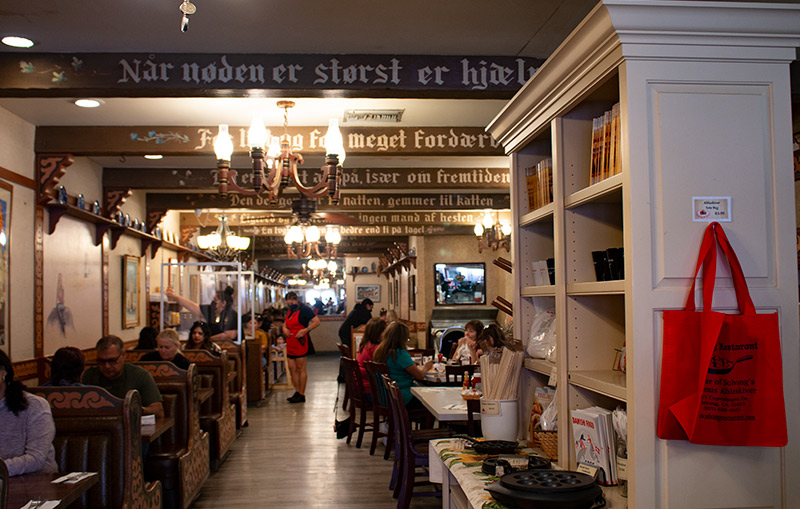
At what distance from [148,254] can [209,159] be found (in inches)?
138

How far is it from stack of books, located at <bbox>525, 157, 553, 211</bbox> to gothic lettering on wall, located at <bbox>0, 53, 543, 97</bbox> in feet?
4.43

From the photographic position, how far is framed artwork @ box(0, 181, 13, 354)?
6418mm

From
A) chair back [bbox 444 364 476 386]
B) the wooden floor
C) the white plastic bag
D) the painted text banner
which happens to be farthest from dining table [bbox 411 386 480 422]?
the painted text banner

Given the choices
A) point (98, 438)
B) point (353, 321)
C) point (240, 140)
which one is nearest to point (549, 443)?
point (98, 438)

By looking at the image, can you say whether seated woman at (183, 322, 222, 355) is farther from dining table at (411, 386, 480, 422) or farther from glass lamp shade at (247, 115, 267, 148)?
glass lamp shade at (247, 115, 267, 148)

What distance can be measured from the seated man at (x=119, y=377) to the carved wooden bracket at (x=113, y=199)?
477 cm

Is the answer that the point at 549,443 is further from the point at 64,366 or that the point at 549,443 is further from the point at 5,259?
the point at 5,259

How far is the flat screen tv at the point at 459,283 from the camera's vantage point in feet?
53.1

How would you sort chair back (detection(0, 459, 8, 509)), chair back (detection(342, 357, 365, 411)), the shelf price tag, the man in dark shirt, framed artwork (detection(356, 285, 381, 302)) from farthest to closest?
framed artwork (detection(356, 285, 381, 302)) → the man in dark shirt → chair back (detection(342, 357, 365, 411)) → the shelf price tag → chair back (detection(0, 459, 8, 509))

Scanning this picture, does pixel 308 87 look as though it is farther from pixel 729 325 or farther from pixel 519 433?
pixel 729 325

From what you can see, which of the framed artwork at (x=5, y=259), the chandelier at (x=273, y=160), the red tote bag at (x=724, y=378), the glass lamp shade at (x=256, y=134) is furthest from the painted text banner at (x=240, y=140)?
the red tote bag at (x=724, y=378)

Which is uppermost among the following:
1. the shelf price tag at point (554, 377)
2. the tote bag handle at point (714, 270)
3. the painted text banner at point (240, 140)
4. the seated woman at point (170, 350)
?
the painted text banner at point (240, 140)

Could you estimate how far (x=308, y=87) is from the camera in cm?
494

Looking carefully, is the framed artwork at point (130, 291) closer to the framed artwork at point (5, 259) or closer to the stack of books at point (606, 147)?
the framed artwork at point (5, 259)
